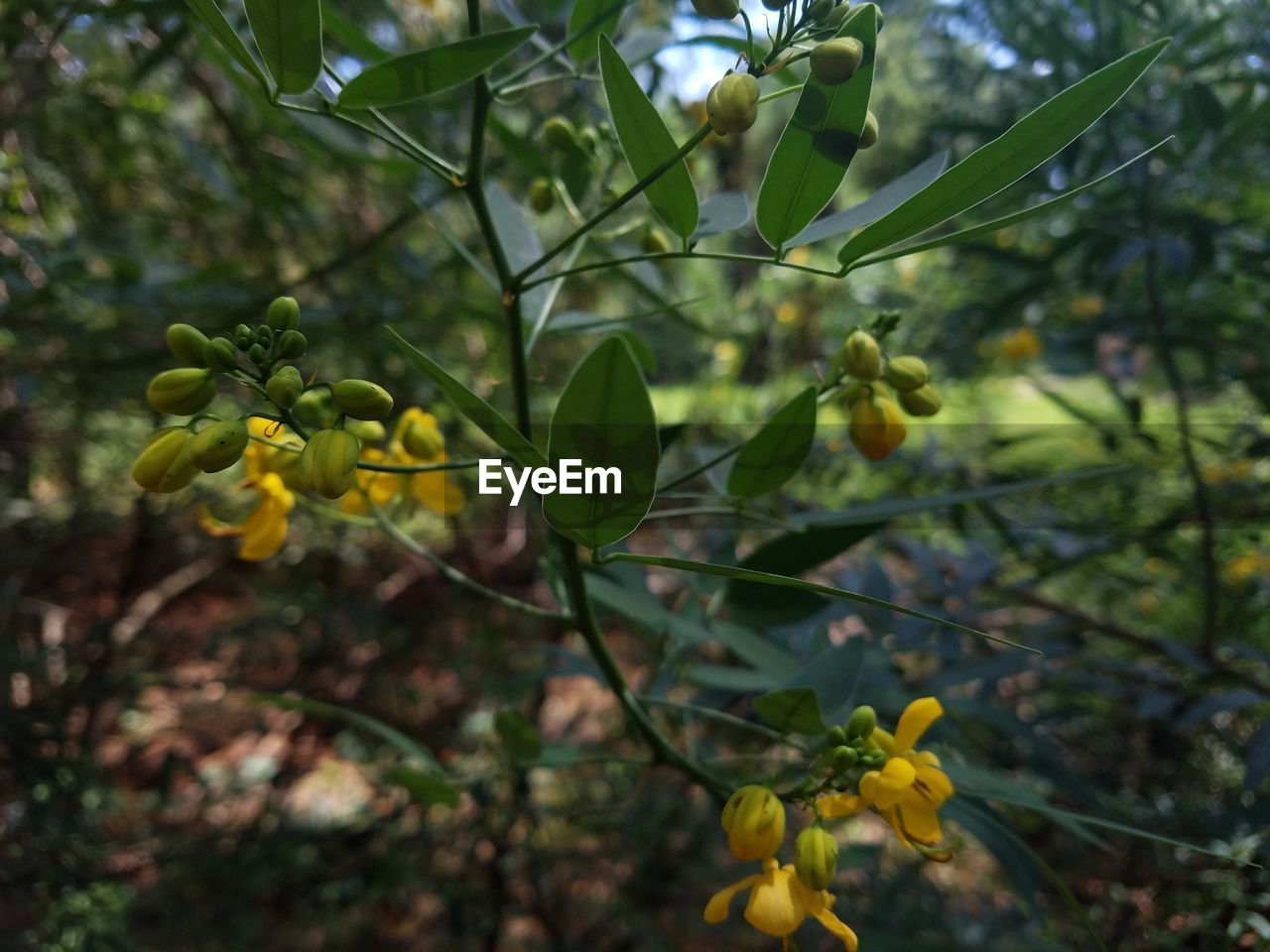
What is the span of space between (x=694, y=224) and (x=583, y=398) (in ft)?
0.66

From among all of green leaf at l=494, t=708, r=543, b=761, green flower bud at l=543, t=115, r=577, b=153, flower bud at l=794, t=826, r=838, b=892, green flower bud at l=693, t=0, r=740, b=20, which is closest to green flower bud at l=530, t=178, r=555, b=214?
green flower bud at l=543, t=115, r=577, b=153

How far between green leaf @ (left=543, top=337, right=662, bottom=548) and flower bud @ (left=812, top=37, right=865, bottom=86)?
0.20 m

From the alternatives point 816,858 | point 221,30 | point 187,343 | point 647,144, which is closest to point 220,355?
point 187,343

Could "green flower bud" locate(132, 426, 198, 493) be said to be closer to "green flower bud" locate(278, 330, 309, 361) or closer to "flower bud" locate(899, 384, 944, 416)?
"green flower bud" locate(278, 330, 309, 361)

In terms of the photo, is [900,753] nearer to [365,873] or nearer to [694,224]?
[694,224]

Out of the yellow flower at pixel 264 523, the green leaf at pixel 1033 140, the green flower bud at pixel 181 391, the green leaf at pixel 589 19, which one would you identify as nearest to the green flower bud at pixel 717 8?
the green leaf at pixel 589 19

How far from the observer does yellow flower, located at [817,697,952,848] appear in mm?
487

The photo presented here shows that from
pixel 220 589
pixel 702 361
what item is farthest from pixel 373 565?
pixel 702 361

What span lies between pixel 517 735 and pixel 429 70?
0.55 metres

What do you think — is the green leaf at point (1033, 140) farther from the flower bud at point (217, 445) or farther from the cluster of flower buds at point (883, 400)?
the flower bud at point (217, 445)

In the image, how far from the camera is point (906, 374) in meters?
0.55

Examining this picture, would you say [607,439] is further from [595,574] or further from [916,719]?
[595,574]

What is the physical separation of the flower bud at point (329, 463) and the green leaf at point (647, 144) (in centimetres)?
24

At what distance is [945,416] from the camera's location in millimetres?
2275
